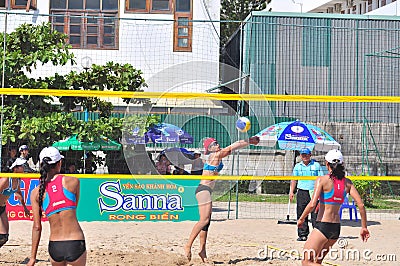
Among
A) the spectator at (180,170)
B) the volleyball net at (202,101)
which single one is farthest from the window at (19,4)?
the spectator at (180,170)

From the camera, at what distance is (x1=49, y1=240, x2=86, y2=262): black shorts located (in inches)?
207

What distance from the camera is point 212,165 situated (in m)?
7.91

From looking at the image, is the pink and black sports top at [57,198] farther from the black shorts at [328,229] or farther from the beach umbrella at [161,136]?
the beach umbrella at [161,136]

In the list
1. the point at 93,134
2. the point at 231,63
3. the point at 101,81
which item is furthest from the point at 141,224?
the point at 231,63

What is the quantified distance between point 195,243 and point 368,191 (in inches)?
240

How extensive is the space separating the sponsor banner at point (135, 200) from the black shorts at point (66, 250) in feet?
18.0

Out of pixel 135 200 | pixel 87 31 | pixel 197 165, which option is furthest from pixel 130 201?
pixel 87 31

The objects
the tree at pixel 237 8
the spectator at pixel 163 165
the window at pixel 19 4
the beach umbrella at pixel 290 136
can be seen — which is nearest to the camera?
the spectator at pixel 163 165

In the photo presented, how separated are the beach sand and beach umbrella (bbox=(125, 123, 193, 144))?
132 cm

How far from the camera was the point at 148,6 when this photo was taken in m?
17.0

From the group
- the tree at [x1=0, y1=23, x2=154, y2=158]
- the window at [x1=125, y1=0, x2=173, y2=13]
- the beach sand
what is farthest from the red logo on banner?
the window at [x1=125, y1=0, x2=173, y2=13]

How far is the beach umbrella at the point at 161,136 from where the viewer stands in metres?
10.8

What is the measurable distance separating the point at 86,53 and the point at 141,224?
17.2 ft

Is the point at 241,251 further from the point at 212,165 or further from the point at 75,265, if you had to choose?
the point at 75,265
